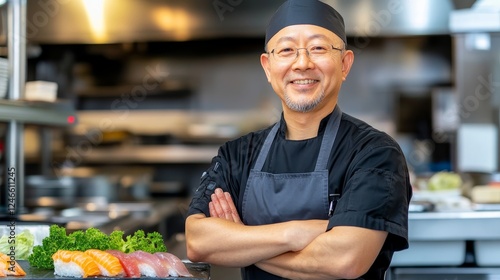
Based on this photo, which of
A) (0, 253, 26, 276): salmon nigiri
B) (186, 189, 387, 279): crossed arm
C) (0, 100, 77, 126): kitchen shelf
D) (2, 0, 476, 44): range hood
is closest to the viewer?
(186, 189, 387, 279): crossed arm

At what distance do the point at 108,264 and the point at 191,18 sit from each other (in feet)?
12.1

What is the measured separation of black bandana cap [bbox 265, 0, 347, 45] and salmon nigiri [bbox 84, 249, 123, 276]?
83 cm

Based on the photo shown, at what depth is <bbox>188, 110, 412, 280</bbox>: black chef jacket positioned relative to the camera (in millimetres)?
1998

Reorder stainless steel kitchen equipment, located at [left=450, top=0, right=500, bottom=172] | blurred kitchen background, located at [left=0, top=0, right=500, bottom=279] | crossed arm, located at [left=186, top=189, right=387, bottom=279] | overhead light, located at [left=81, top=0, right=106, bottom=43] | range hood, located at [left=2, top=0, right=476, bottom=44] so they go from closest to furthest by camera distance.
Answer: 1. crossed arm, located at [left=186, top=189, right=387, bottom=279]
2. range hood, located at [left=2, top=0, right=476, bottom=44]
3. overhead light, located at [left=81, top=0, right=106, bottom=43]
4. stainless steel kitchen equipment, located at [left=450, top=0, right=500, bottom=172]
5. blurred kitchen background, located at [left=0, top=0, right=500, bottom=279]

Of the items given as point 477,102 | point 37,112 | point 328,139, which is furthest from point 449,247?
point 477,102

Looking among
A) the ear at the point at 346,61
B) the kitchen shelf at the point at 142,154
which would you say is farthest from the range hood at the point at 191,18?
the ear at the point at 346,61

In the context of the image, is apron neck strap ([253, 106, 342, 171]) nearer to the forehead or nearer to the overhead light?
the forehead

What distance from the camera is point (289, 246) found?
202cm

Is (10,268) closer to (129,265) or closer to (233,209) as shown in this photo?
(129,265)

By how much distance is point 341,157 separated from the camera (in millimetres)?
2188

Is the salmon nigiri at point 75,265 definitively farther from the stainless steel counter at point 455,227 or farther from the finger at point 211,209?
the stainless steel counter at point 455,227

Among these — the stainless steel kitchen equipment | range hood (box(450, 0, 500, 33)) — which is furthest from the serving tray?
the stainless steel kitchen equipment

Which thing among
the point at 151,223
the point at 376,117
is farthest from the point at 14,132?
the point at 376,117

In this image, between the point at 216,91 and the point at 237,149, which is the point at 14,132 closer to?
the point at 237,149
